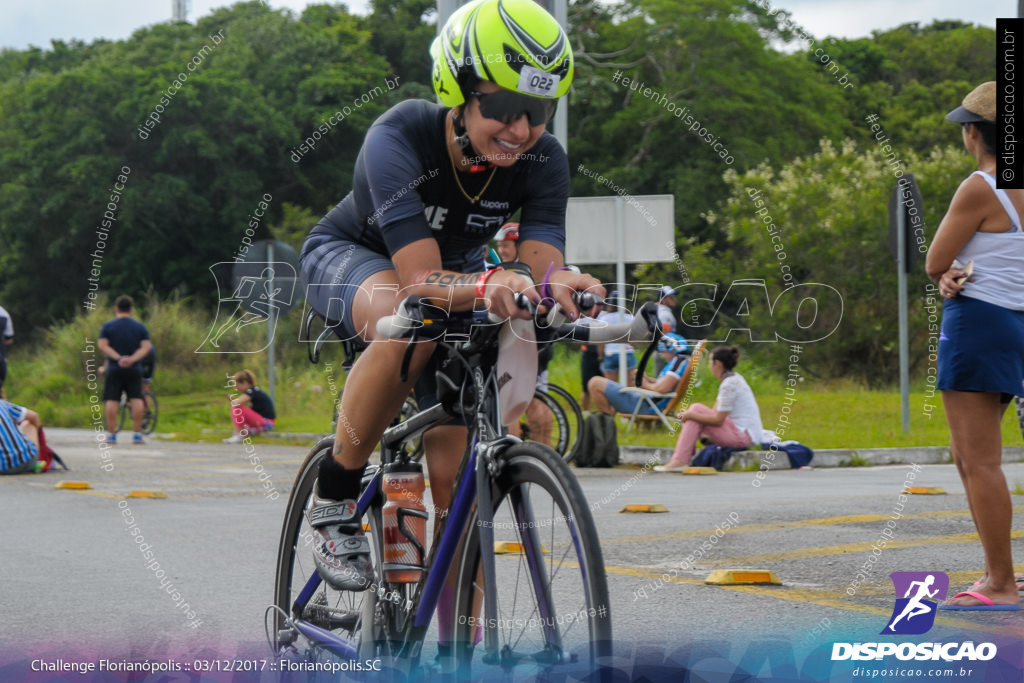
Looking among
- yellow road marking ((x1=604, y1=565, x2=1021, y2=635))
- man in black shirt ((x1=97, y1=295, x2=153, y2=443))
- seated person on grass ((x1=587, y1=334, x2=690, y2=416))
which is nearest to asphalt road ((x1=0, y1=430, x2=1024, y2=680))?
yellow road marking ((x1=604, y1=565, x2=1021, y2=635))

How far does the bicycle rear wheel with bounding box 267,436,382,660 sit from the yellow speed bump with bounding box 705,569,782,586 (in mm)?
2165

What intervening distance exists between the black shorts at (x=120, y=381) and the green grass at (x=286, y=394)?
1.90m

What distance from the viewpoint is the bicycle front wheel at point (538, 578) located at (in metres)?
2.68

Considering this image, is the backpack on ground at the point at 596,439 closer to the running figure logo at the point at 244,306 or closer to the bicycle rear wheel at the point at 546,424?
the bicycle rear wheel at the point at 546,424

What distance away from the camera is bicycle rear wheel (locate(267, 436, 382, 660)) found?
3.66 metres

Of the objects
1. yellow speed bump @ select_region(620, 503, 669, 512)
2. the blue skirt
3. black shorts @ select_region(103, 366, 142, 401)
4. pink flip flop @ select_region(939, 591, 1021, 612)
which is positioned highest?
the blue skirt

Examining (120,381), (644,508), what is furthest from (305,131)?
(644,508)

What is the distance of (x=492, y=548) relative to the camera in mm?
2967

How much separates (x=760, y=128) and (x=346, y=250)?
32.8 meters

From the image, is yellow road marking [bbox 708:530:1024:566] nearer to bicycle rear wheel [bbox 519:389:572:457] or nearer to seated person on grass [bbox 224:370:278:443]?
bicycle rear wheel [bbox 519:389:572:457]

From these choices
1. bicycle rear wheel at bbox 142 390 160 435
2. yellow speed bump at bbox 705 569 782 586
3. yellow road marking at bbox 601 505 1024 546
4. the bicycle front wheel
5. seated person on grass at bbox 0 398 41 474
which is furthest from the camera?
bicycle rear wheel at bbox 142 390 160 435

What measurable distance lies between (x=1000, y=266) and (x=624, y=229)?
31.2ft

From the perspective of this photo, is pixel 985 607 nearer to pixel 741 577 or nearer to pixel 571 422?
pixel 741 577

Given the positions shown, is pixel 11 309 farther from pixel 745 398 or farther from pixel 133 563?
pixel 133 563
